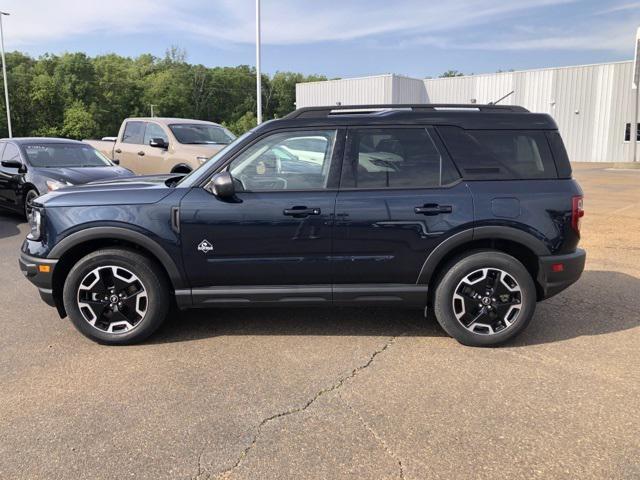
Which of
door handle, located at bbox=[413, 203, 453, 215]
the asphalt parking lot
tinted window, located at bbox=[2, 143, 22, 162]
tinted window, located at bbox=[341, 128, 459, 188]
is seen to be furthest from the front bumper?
tinted window, located at bbox=[2, 143, 22, 162]

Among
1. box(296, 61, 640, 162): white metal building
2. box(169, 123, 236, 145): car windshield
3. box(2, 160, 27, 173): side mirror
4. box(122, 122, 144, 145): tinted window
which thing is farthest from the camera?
box(296, 61, 640, 162): white metal building

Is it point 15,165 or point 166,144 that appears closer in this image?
point 15,165

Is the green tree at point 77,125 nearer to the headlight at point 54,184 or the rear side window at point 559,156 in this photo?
the headlight at point 54,184

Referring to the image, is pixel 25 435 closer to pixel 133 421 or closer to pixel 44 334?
pixel 133 421

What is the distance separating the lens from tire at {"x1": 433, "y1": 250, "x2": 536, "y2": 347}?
4145 millimetres

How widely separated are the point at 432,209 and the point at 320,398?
1634 mm

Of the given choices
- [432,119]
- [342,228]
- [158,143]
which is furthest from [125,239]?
[158,143]

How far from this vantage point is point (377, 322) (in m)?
4.82

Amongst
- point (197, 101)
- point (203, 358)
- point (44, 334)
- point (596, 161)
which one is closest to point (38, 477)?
point (203, 358)

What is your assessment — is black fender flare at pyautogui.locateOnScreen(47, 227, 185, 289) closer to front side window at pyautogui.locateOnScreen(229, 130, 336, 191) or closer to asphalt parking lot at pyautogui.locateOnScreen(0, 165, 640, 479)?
asphalt parking lot at pyautogui.locateOnScreen(0, 165, 640, 479)

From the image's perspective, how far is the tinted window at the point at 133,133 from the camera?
1215 centimetres

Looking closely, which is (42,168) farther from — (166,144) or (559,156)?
(559,156)

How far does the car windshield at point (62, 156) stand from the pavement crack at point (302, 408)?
314 inches

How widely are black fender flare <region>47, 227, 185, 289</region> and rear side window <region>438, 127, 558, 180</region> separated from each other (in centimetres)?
232
